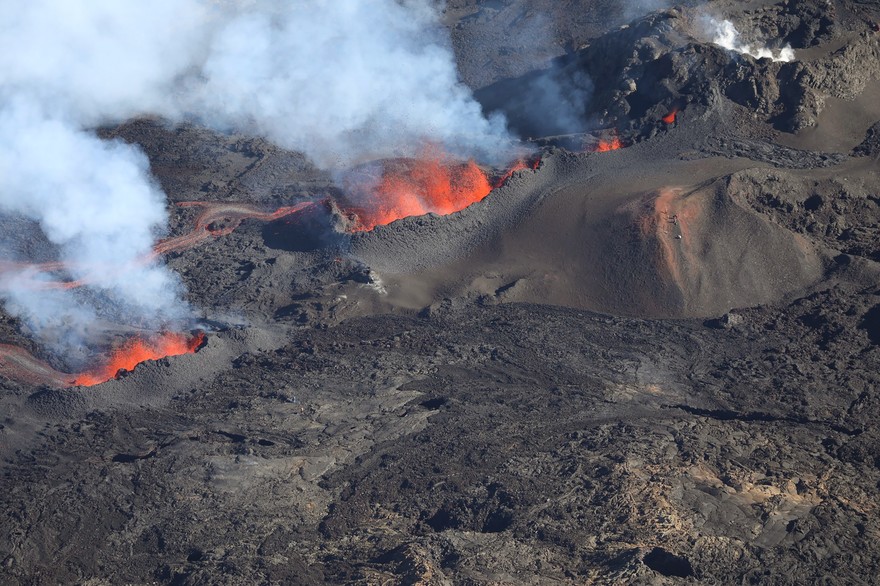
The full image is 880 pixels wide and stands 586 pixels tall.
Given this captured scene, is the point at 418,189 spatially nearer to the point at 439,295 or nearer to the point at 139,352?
the point at 439,295

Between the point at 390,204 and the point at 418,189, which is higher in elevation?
the point at 418,189

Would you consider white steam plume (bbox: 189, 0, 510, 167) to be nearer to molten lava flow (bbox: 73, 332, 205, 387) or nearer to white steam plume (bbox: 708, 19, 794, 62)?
white steam plume (bbox: 708, 19, 794, 62)

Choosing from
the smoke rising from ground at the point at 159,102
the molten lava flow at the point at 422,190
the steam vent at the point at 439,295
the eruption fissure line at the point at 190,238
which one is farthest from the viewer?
the molten lava flow at the point at 422,190

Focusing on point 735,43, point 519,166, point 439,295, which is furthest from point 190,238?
point 735,43

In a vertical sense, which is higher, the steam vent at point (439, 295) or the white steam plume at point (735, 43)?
the white steam plume at point (735, 43)

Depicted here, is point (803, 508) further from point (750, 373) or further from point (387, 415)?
point (387, 415)

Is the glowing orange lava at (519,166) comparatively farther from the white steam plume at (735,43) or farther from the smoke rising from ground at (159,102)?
the white steam plume at (735,43)

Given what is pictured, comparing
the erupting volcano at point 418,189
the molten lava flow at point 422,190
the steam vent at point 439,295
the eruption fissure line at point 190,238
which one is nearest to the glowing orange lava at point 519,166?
the erupting volcano at point 418,189
